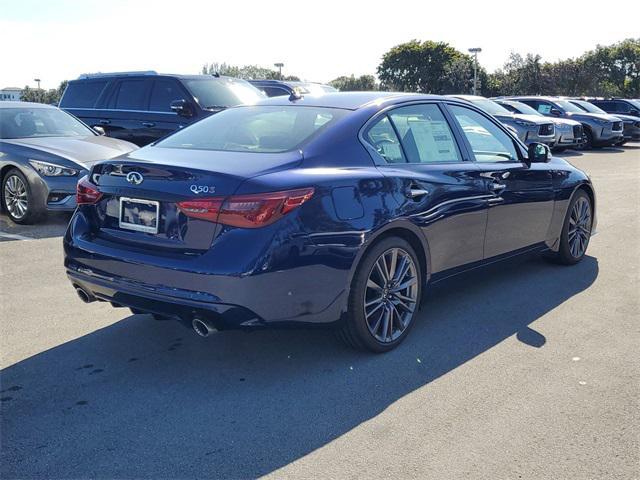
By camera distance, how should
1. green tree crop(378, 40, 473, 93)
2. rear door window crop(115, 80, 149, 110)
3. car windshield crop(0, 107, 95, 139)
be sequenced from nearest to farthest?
1. car windshield crop(0, 107, 95, 139)
2. rear door window crop(115, 80, 149, 110)
3. green tree crop(378, 40, 473, 93)

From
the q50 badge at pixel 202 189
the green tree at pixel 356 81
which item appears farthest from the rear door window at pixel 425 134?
the green tree at pixel 356 81

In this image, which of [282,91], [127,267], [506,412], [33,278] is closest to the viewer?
[506,412]

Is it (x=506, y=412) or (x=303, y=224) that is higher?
(x=303, y=224)

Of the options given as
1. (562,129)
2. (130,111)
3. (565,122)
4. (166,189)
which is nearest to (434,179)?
(166,189)

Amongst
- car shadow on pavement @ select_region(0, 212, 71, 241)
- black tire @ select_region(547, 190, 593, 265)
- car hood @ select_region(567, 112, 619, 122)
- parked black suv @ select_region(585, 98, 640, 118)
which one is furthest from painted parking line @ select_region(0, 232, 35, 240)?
parked black suv @ select_region(585, 98, 640, 118)

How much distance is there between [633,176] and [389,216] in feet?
37.2

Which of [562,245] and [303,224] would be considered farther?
[562,245]

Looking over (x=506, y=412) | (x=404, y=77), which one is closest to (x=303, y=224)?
(x=506, y=412)

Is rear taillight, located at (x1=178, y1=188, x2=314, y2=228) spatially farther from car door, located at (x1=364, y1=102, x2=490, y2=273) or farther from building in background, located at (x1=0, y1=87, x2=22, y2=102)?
building in background, located at (x1=0, y1=87, x2=22, y2=102)

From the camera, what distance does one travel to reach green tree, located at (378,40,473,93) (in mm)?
84688

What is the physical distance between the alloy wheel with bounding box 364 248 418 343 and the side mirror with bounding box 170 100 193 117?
6.22 metres

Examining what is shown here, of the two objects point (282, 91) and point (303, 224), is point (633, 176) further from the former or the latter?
point (303, 224)

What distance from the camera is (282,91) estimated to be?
15.3 metres

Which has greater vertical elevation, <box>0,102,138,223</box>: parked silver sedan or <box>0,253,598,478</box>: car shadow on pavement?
<box>0,102,138,223</box>: parked silver sedan
